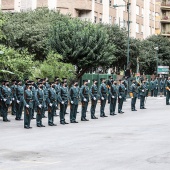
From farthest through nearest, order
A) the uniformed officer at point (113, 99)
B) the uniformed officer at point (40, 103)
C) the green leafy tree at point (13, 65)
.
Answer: the green leafy tree at point (13, 65) → the uniformed officer at point (113, 99) → the uniformed officer at point (40, 103)

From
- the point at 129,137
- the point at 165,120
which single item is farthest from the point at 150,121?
the point at 129,137

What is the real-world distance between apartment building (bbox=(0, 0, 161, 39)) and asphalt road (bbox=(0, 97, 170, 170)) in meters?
29.9

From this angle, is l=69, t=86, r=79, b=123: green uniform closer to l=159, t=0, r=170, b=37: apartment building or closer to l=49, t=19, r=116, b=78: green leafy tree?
l=49, t=19, r=116, b=78: green leafy tree

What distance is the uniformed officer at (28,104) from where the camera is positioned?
931 inches

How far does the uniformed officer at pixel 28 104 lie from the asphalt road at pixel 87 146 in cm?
37

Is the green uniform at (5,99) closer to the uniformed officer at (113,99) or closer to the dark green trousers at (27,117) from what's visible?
the dark green trousers at (27,117)

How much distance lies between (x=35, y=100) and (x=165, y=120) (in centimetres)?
652

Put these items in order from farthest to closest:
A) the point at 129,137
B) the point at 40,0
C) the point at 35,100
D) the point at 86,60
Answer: the point at 40,0 → the point at 86,60 → the point at 35,100 → the point at 129,137

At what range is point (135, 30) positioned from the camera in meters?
83.8

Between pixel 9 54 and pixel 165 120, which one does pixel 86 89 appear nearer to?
Answer: pixel 165 120

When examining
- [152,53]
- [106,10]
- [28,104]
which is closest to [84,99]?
[28,104]

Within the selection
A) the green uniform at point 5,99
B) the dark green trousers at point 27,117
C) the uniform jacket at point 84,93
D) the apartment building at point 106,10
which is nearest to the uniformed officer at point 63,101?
the uniform jacket at point 84,93

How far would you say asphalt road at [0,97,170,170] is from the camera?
13648 mm

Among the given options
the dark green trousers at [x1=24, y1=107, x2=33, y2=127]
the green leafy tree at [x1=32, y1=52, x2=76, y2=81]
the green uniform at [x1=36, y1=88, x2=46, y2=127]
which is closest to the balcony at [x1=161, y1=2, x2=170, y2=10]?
the green leafy tree at [x1=32, y1=52, x2=76, y2=81]
